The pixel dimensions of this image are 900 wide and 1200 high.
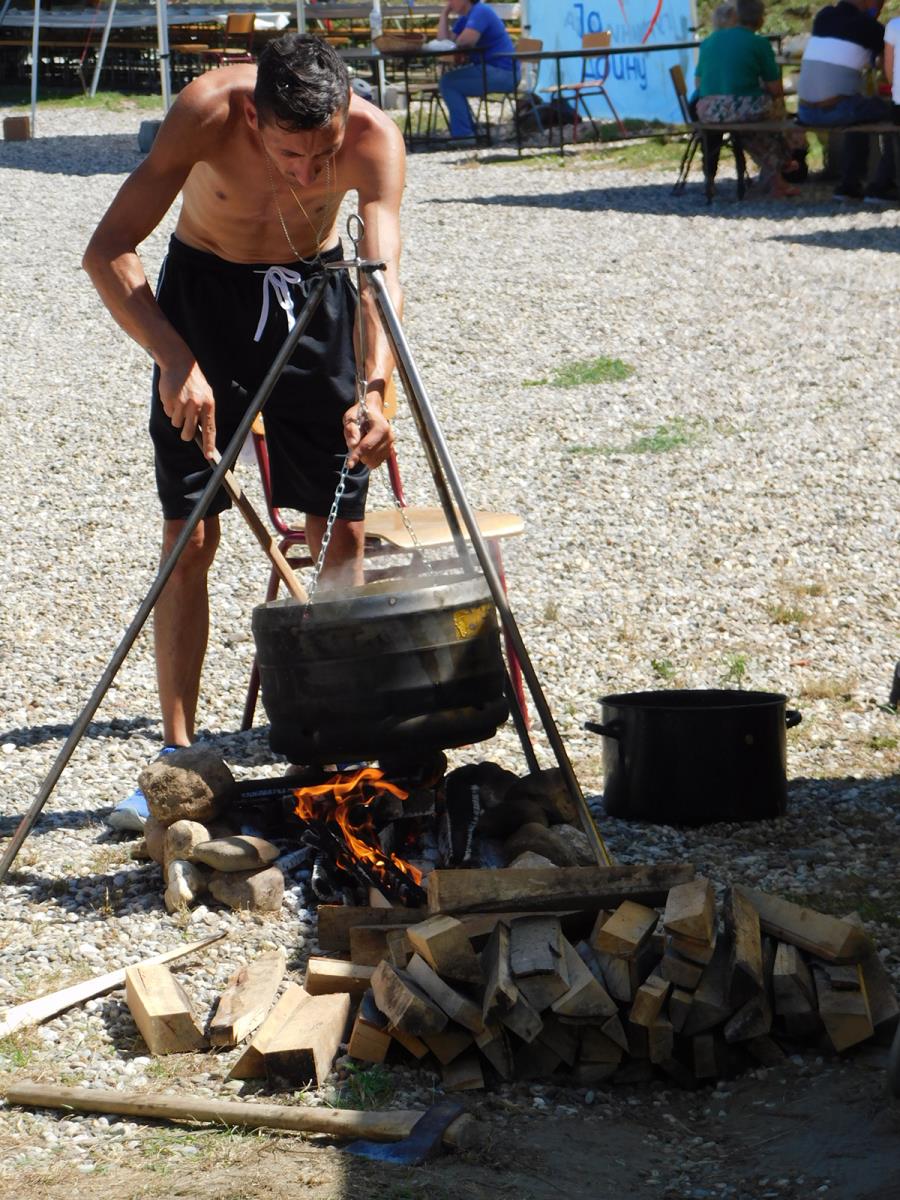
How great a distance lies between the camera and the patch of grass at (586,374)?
947 centimetres

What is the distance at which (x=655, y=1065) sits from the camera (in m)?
3.04

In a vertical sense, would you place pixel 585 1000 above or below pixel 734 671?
above

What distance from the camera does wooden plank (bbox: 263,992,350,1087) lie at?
9.71 feet

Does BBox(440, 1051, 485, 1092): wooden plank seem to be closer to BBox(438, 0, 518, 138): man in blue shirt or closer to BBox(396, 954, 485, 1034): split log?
BBox(396, 954, 485, 1034): split log


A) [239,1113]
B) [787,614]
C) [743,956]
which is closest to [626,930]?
[743,956]

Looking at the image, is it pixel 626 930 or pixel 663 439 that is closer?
pixel 626 930

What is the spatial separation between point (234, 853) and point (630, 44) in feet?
56.3

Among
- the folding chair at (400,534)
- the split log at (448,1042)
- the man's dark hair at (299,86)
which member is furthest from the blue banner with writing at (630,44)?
the split log at (448,1042)

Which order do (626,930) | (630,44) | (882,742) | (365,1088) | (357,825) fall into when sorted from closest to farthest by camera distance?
(365,1088) < (626,930) < (357,825) < (882,742) < (630,44)

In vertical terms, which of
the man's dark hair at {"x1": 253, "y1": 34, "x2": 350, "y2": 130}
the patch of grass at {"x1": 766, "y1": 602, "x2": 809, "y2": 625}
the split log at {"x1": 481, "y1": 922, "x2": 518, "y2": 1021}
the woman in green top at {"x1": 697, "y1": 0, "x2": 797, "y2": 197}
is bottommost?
the patch of grass at {"x1": 766, "y1": 602, "x2": 809, "y2": 625}

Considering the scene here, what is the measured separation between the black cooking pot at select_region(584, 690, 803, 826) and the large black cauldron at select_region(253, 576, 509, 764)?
28.2 inches

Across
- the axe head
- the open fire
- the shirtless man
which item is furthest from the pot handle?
the axe head

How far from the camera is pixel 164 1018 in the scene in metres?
3.12

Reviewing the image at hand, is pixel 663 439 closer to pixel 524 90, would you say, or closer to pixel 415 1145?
pixel 415 1145
